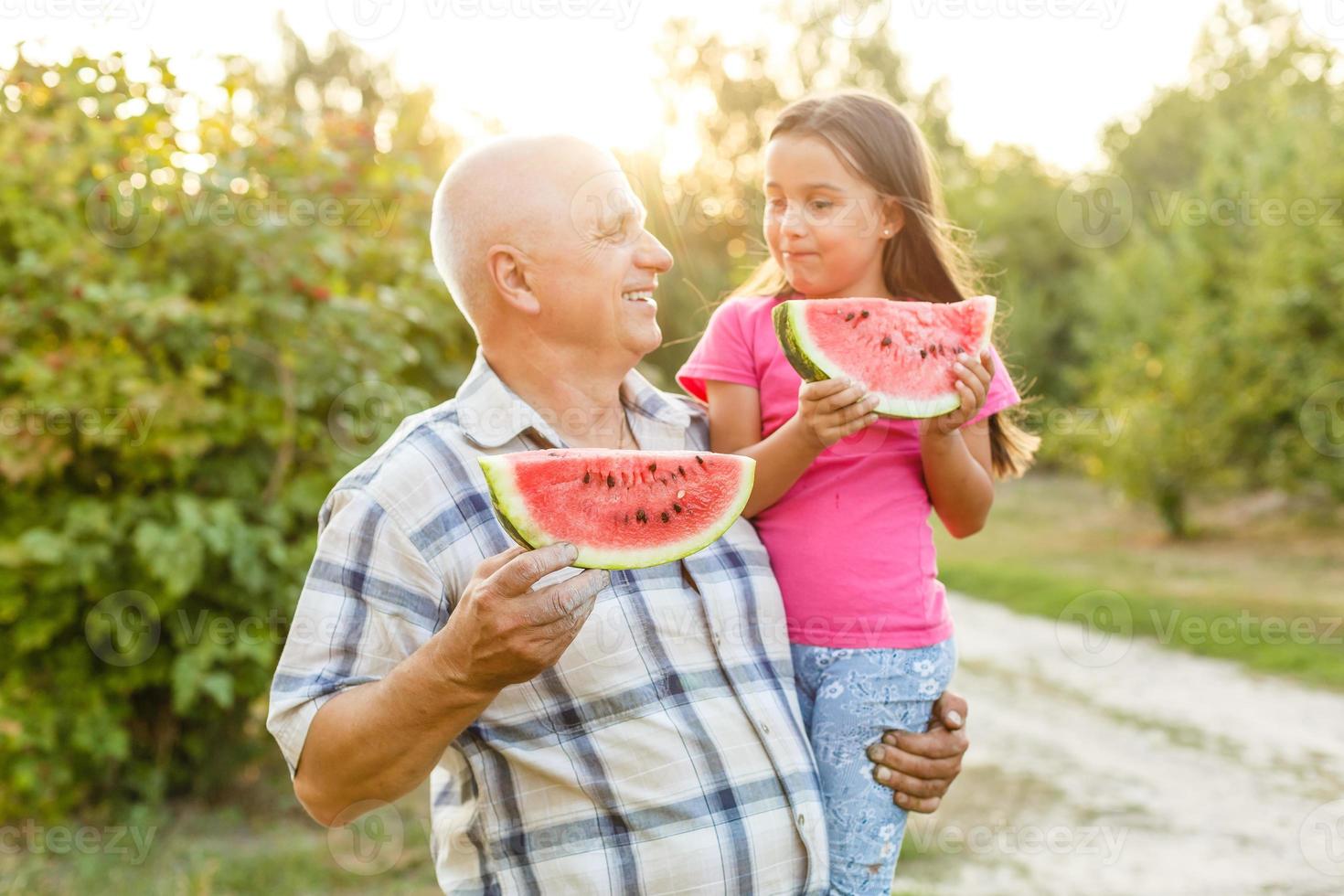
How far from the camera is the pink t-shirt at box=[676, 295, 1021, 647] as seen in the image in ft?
8.66

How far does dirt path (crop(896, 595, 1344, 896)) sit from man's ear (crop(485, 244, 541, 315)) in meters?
3.75

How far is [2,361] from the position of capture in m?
4.78

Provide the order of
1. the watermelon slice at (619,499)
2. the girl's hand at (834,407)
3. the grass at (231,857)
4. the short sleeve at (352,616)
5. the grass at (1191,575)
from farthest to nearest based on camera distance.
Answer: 1. the grass at (1191,575)
2. the grass at (231,857)
3. the girl's hand at (834,407)
4. the short sleeve at (352,616)
5. the watermelon slice at (619,499)

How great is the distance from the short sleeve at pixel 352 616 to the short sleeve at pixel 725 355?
3.00ft

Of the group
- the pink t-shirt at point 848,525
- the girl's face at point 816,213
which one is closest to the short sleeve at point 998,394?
the pink t-shirt at point 848,525

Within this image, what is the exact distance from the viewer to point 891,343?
2.69m

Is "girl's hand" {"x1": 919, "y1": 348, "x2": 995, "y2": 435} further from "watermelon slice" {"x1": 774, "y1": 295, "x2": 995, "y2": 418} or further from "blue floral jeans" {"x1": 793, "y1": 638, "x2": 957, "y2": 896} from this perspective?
"blue floral jeans" {"x1": 793, "y1": 638, "x2": 957, "y2": 896}

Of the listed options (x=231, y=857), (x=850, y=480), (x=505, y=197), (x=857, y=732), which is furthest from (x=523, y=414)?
(x=231, y=857)

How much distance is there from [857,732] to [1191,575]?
11.3 metres

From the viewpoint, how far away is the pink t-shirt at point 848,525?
2.64 meters

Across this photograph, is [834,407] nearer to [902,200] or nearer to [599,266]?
[599,266]

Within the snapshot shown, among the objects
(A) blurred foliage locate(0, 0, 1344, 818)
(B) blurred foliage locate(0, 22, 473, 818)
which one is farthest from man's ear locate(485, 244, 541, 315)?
(B) blurred foliage locate(0, 22, 473, 818)

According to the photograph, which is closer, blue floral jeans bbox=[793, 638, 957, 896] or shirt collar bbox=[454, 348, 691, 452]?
shirt collar bbox=[454, 348, 691, 452]

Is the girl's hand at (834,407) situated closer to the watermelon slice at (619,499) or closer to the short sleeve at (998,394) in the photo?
the watermelon slice at (619,499)
